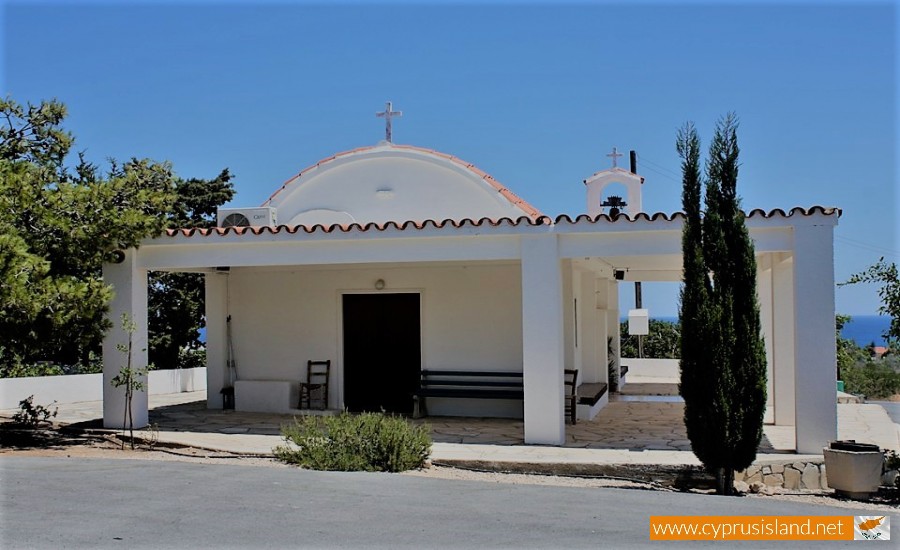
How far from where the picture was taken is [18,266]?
10094 mm

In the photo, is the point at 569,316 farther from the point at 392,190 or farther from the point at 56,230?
the point at 56,230

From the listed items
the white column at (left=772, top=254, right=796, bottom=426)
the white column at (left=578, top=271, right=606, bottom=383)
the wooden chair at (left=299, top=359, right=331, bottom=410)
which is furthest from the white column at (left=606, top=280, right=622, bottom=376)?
the wooden chair at (left=299, top=359, right=331, bottom=410)

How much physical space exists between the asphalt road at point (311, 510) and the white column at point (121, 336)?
3620mm

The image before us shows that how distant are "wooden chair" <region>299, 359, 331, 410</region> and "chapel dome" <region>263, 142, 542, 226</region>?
2.62 m

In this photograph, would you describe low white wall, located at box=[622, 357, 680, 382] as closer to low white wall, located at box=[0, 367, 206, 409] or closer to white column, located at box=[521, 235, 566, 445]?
low white wall, located at box=[0, 367, 206, 409]

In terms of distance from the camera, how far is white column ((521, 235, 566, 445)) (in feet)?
37.2

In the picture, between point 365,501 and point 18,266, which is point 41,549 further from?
point 18,266

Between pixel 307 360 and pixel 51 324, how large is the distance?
203 inches

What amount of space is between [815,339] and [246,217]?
9.35 metres

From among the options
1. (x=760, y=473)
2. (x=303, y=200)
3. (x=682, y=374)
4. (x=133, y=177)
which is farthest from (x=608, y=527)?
(x=303, y=200)

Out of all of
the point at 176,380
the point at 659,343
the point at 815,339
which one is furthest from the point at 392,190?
the point at 659,343

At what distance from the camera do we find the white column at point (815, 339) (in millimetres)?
10477

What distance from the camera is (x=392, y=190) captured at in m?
15.4
